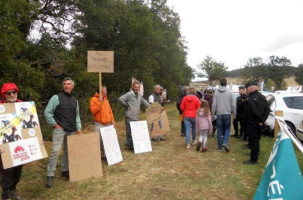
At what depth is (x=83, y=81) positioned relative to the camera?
10.7 metres

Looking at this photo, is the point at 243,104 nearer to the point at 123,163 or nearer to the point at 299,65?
the point at 123,163

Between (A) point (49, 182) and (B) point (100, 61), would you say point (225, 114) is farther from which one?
(A) point (49, 182)

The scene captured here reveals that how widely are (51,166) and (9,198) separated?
0.80m

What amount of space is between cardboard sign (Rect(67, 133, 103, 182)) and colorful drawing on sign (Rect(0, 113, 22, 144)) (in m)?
0.96

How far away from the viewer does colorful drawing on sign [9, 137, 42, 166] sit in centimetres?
341

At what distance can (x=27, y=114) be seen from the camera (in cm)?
372

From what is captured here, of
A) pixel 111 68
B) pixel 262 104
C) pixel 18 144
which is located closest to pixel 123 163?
pixel 111 68

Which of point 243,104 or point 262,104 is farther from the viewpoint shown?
point 243,104

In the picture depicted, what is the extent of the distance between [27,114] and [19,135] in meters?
0.35

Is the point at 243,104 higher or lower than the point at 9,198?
higher

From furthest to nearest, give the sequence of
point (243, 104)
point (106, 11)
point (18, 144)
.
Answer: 1. point (106, 11)
2. point (243, 104)
3. point (18, 144)

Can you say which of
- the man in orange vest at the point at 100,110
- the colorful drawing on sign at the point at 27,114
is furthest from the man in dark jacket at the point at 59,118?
the man in orange vest at the point at 100,110

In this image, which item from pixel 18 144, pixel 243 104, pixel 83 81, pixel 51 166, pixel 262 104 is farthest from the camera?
pixel 83 81

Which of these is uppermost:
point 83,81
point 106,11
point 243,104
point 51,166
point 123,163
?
point 106,11
